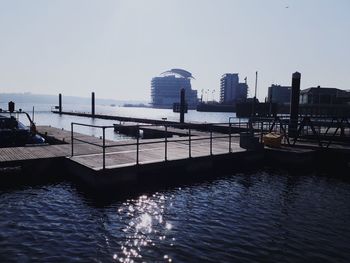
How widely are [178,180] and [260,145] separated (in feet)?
22.0

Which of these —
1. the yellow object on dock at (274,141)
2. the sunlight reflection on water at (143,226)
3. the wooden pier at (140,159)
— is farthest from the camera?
the yellow object on dock at (274,141)

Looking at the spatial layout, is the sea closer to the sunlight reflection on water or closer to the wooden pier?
the sunlight reflection on water

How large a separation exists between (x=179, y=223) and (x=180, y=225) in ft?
0.57

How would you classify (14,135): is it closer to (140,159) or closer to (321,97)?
(140,159)

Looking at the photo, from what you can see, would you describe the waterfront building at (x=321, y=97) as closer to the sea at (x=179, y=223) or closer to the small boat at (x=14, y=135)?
the small boat at (x=14, y=135)

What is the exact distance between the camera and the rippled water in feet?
26.4

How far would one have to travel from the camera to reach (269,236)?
30.1 feet

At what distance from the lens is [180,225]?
389 inches

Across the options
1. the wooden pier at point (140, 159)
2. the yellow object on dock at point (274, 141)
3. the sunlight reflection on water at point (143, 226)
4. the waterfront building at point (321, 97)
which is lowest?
the sunlight reflection on water at point (143, 226)

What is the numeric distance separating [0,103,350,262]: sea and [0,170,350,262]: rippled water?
0.08ft

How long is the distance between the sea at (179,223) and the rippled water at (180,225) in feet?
0.08

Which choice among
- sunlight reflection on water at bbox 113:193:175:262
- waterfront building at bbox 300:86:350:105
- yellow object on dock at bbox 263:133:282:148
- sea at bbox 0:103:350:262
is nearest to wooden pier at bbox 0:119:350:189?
yellow object on dock at bbox 263:133:282:148

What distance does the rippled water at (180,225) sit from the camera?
26.4ft

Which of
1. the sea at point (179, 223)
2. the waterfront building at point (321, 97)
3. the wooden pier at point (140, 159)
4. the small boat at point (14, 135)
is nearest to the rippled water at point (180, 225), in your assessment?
the sea at point (179, 223)
